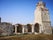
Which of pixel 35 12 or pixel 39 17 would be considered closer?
pixel 39 17

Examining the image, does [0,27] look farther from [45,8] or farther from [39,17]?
[45,8]

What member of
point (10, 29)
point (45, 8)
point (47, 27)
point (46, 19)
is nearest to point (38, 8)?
point (45, 8)

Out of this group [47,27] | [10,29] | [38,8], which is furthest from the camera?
[38,8]

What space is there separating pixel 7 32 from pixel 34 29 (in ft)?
25.0

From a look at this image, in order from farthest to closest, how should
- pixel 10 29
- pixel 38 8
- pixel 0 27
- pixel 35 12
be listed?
1. pixel 35 12
2. pixel 38 8
3. pixel 10 29
4. pixel 0 27

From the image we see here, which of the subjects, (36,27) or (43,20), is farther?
(36,27)

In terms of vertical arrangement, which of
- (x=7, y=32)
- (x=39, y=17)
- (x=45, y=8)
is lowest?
(x=7, y=32)

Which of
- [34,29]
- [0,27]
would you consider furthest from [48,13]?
[0,27]

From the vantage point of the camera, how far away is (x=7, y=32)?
72.1ft

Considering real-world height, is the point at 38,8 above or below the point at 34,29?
above

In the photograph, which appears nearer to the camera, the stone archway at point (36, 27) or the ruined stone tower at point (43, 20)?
the ruined stone tower at point (43, 20)

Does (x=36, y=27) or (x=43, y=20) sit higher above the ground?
(x=43, y=20)

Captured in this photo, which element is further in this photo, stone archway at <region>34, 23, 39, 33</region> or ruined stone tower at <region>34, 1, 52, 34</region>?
stone archway at <region>34, 23, 39, 33</region>

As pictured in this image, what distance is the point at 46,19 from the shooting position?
86.4 feet
